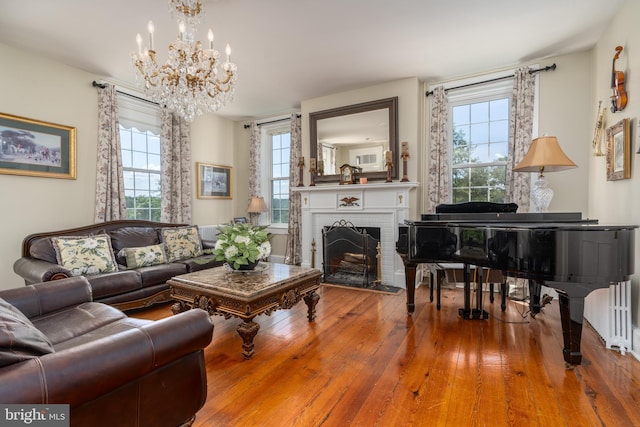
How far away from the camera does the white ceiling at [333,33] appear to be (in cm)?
272

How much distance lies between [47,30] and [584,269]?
503cm

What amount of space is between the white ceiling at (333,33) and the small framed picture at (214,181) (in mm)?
1831

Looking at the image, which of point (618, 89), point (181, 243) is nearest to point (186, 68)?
point (181, 243)

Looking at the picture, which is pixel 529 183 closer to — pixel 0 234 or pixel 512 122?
pixel 512 122

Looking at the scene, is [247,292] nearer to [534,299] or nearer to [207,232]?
[534,299]

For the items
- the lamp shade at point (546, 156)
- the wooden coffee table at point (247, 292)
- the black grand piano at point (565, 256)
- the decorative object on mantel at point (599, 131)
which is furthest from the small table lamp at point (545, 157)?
the wooden coffee table at point (247, 292)

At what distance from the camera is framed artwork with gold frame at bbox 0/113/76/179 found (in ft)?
10.8

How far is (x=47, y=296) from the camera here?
6.51ft

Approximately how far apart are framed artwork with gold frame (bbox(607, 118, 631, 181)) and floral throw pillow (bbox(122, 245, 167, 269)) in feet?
15.5

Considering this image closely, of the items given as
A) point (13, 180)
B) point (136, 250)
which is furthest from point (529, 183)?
point (13, 180)

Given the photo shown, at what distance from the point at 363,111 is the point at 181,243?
10.6 feet

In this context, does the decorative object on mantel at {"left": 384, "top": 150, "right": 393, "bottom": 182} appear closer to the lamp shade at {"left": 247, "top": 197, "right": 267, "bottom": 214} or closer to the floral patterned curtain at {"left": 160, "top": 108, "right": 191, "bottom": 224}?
the lamp shade at {"left": 247, "top": 197, "right": 267, "bottom": 214}

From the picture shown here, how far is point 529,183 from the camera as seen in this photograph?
377cm

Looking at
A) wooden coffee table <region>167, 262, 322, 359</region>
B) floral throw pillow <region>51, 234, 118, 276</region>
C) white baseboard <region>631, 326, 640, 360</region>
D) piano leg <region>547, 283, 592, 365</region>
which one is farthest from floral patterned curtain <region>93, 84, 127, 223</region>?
white baseboard <region>631, 326, 640, 360</region>
